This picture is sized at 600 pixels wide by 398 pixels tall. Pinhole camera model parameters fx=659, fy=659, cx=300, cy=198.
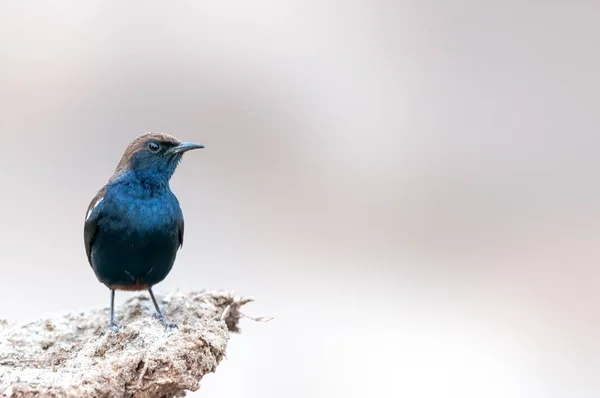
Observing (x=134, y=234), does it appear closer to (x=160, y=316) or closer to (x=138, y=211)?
(x=138, y=211)

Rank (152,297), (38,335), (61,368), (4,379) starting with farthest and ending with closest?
(152,297) → (38,335) → (61,368) → (4,379)

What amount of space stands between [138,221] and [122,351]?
107 centimetres

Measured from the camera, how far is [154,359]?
3.51 metres

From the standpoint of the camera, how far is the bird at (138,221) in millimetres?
4586

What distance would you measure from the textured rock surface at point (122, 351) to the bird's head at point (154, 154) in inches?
37.6

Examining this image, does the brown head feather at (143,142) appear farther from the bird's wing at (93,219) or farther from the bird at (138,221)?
the bird's wing at (93,219)

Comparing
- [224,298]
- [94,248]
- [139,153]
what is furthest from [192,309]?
[139,153]

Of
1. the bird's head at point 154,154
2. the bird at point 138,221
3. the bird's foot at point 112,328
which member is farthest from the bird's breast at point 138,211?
the bird's foot at point 112,328

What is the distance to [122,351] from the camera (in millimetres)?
3799

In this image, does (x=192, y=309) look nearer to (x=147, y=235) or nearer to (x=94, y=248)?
(x=147, y=235)

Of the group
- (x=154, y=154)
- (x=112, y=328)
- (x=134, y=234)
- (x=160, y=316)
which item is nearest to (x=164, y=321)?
(x=160, y=316)

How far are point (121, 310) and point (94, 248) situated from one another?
21.1 inches

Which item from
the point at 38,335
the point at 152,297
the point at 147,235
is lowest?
the point at 38,335

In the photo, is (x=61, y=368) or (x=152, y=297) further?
(x=152, y=297)
